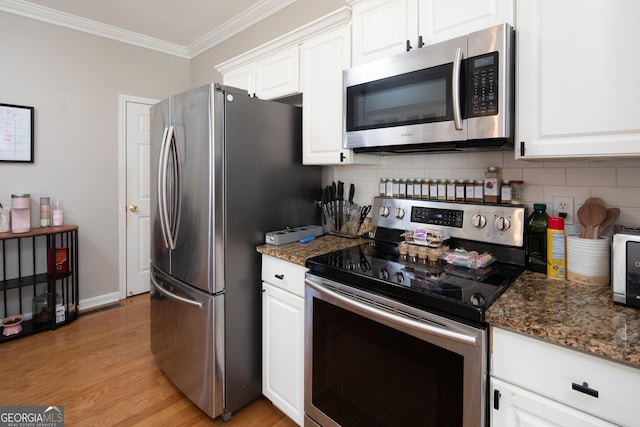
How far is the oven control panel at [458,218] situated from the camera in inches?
55.8

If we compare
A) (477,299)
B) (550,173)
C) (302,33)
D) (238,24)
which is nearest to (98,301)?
(238,24)

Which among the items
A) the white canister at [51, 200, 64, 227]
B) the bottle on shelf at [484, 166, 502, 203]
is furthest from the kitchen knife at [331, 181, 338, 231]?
the white canister at [51, 200, 64, 227]

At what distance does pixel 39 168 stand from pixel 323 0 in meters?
2.86

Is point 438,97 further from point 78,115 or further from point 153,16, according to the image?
point 78,115

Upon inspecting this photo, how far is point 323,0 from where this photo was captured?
Answer: 2.45m

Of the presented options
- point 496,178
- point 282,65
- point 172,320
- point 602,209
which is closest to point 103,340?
point 172,320

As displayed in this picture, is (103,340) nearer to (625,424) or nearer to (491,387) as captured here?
(491,387)

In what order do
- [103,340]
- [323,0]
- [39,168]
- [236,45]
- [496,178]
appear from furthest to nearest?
[236,45], [39,168], [103,340], [323,0], [496,178]

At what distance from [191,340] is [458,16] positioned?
2.07 metres

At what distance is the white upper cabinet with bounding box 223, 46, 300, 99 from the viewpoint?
2.07 metres

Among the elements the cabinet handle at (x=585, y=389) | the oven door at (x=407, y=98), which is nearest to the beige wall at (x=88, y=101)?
the oven door at (x=407, y=98)

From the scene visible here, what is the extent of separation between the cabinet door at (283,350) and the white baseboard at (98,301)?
2418 mm

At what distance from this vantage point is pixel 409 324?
1132 millimetres

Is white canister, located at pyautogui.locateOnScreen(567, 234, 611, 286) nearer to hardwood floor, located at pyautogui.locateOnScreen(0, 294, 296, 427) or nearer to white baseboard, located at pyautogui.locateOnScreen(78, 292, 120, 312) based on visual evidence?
hardwood floor, located at pyautogui.locateOnScreen(0, 294, 296, 427)
